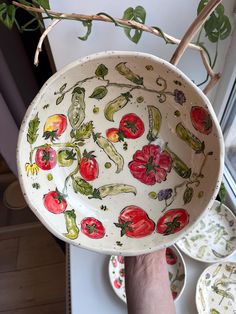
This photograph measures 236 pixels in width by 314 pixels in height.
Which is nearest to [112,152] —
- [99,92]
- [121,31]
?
[99,92]

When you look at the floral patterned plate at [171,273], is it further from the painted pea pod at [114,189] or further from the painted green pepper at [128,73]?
the painted green pepper at [128,73]

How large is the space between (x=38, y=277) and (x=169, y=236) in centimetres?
87

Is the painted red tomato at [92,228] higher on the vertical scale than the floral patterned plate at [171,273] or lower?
higher

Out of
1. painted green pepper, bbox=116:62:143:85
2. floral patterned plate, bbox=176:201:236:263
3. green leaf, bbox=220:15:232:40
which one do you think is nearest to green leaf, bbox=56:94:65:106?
painted green pepper, bbox=116:62:143:85

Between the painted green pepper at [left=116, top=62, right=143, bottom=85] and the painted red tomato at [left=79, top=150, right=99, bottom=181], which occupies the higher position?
the painted green pepper at [left=116, top=62, right=143, bottom=85]

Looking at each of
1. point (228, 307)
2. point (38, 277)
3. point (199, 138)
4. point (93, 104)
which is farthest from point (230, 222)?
point (38, 277)

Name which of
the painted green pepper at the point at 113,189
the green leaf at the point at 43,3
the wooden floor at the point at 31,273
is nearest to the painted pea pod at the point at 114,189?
the painted green pepper at the point at 113,189

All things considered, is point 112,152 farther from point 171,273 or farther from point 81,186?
point 171,273

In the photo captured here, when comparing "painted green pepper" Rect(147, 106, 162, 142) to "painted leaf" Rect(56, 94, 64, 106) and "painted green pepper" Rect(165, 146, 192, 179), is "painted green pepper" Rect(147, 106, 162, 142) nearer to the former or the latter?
"painted green pepper" Rect(165, 146, 192, 179)

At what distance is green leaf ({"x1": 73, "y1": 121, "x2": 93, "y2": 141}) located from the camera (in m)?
0.58

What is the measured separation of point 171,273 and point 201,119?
42 cm

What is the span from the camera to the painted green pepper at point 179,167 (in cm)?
56

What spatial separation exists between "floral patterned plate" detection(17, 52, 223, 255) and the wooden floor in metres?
0.73

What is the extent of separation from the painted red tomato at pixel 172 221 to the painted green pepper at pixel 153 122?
0.14 m
